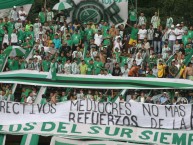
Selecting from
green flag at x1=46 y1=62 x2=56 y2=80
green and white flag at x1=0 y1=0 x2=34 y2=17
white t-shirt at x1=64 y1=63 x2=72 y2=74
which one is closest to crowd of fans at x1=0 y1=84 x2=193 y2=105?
green flag at x1=46 y1=62 x2=56 y2=80

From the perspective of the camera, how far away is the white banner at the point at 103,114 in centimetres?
3011

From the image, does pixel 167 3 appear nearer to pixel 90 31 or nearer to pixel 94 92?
pixel 90 31

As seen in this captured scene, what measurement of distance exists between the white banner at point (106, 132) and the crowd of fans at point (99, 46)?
165 inches

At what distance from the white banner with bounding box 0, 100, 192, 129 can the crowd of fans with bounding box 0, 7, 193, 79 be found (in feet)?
11.2

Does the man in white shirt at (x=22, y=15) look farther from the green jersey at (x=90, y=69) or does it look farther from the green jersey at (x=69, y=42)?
the green jersey at (x=90, y=69)

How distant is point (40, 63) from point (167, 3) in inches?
508

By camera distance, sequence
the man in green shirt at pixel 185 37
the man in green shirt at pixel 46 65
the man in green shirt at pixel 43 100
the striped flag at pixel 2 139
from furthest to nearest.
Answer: the man in green shirt at pixel 185 37, the man in green shirt at pixel 46 65, the man in green shirt at pixel 43 100, the striped flag at pixel 2 139

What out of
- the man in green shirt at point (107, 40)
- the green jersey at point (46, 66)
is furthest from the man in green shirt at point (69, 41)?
the green jersey at point (46, 66)

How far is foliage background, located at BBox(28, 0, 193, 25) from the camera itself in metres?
44.5

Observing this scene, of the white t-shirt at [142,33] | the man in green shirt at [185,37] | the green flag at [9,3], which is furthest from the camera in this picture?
the green flag at [9,3]

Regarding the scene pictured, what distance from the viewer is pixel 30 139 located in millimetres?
29750

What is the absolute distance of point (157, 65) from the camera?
34031 millimetres

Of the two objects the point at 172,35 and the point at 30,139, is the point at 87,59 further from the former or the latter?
the point at 30,139

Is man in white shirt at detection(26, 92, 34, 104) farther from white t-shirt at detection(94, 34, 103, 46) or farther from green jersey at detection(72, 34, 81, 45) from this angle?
white t-shirt at detection(94, 34, 103, 46)
